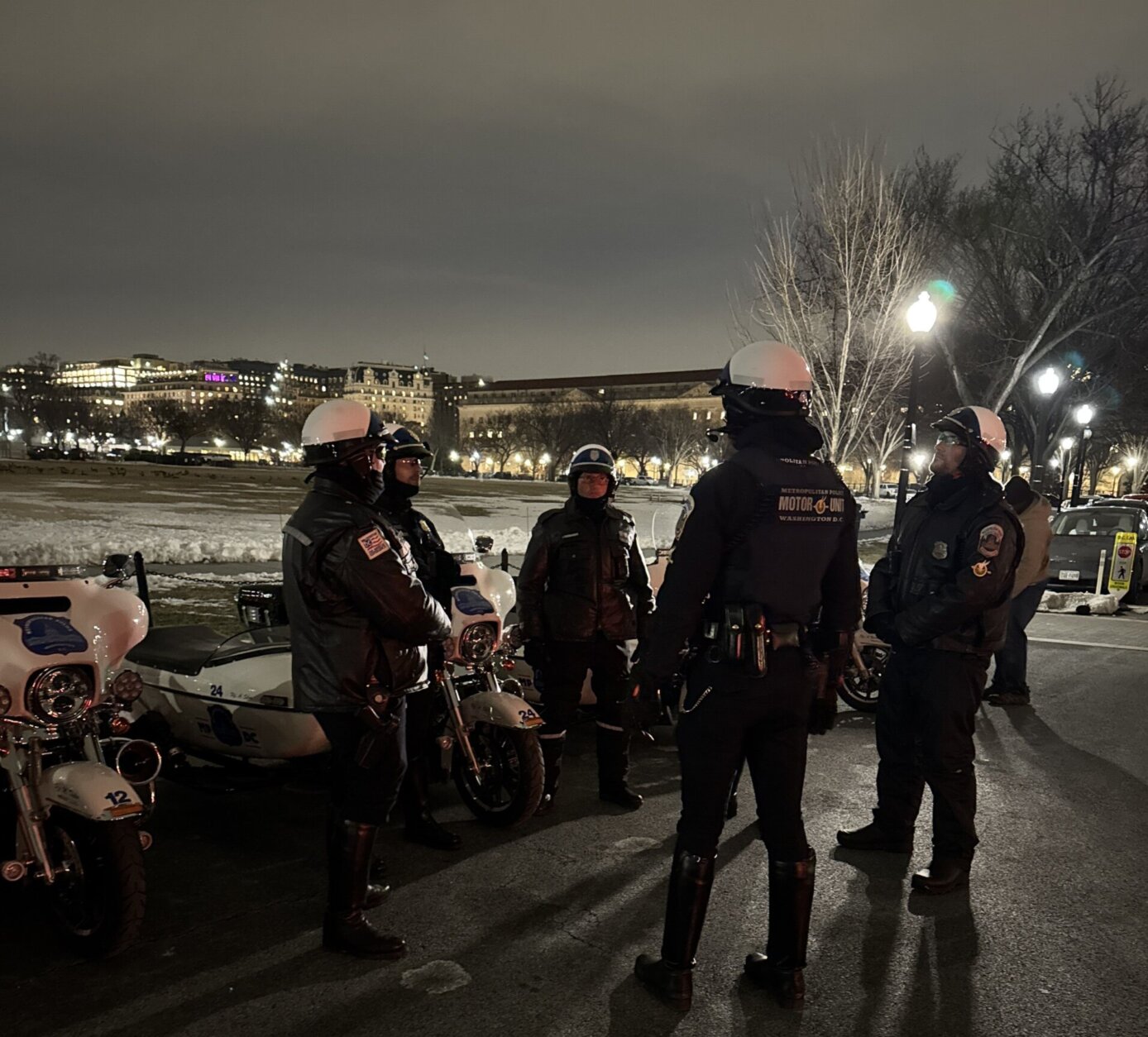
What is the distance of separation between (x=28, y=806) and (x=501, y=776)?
7.03 feet

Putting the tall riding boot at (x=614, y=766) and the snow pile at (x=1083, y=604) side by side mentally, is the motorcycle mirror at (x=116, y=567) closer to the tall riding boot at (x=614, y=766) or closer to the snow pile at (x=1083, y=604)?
the tall riding boot at (x=614, y=766)

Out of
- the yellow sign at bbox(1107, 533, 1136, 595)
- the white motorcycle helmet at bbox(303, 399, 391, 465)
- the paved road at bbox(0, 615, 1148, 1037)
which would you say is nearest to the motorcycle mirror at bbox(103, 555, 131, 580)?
the paved road at bbox(0, 615, 1148, 1037)

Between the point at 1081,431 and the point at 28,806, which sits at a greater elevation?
the point at 1081,431

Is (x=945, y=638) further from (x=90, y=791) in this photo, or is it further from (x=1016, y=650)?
(x=1016, y=650)

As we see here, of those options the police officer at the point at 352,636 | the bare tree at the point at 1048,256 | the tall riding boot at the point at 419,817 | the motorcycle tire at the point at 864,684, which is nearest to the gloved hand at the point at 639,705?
the police officer at the point at 352,636

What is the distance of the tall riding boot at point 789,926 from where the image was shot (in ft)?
10.1

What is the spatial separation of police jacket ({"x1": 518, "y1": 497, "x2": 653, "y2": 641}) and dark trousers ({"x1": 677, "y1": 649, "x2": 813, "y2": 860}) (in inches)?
73.2

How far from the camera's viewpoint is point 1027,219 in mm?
26016

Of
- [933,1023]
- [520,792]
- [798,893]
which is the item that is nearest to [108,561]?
[520,792]

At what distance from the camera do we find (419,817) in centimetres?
450

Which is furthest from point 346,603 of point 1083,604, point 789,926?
point 1083,604

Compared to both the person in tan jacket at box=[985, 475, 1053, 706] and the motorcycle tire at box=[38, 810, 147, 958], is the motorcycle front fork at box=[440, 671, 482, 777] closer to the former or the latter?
the motorcycle tire at box=[38, 810, 147, 958]

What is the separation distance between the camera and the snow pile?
13.2 m

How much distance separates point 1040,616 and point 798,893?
11193 mm
